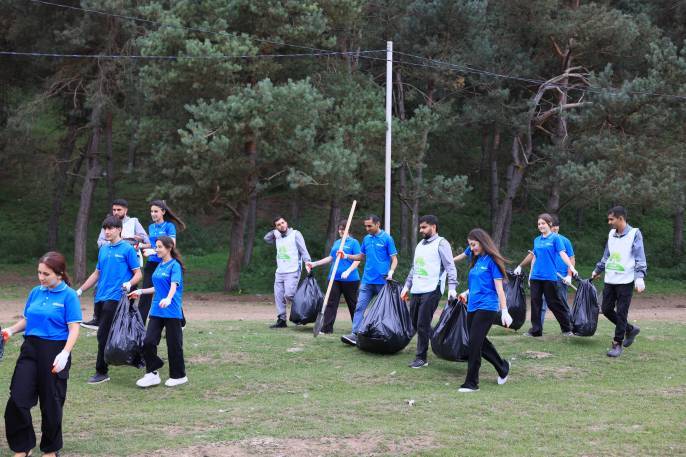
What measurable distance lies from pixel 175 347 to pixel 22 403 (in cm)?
→ 267

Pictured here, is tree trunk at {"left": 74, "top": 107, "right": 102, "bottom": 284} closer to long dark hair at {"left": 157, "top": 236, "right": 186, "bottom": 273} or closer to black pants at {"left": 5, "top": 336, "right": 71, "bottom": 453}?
long dark hair at {"left": 157, "top": 236, "right": 186, "bottom": 273}

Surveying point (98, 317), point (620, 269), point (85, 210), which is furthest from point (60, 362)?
point (85, 210)

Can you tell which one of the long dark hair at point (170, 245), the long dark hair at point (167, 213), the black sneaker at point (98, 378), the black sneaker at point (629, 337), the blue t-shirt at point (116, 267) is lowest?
the black sneaker at point (98, 378)

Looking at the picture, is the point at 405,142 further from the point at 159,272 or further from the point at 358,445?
the point at 358,445

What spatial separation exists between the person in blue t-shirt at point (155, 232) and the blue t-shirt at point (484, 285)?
159 inches

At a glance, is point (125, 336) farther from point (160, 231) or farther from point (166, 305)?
point (160, 231)

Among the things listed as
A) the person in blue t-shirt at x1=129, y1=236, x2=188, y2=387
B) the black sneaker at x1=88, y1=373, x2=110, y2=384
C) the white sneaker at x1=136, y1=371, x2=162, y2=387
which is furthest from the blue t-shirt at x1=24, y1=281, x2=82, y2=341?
the black sneaker at x1=88, y1=373, x2=110, y2=384

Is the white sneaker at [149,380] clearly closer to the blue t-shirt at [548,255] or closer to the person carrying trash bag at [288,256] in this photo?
the person carrying trash bag at [288,256]

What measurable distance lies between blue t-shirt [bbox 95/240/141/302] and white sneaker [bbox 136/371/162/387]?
2.88 feet

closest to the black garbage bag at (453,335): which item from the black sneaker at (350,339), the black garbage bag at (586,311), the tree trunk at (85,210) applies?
the black sneaker at (350,339)

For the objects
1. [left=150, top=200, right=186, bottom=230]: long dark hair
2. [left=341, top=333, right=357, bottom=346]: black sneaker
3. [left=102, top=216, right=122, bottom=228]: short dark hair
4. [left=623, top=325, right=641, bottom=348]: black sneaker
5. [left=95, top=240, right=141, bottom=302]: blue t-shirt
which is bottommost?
[left=341, top=333, right=357, bottom=346]: black sneaker

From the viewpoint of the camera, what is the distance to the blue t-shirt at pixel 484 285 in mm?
8227

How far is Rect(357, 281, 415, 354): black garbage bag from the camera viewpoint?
32.0 feet

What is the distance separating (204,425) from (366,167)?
15.4 meters
